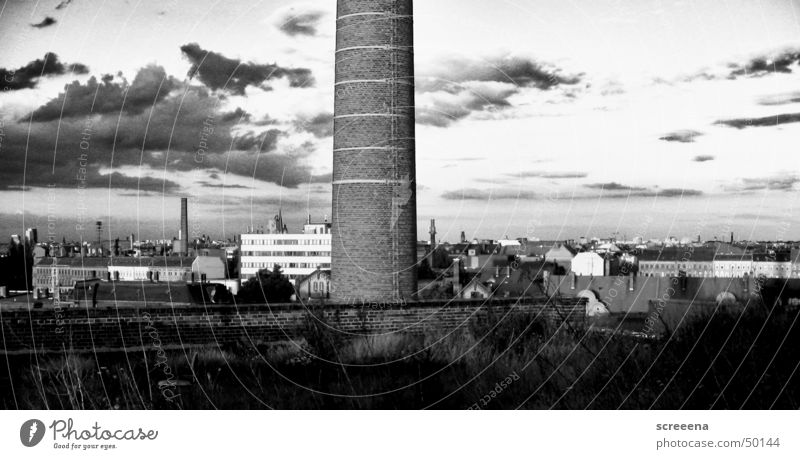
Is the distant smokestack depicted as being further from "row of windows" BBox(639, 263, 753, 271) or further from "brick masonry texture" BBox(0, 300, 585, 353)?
"brick masonry texture" BBox(0, 300, 585, 353)

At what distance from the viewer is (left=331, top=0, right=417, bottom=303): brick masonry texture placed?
20734mm

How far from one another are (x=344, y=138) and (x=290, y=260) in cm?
7039

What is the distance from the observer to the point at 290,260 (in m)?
90.9

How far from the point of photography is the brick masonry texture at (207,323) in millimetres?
15328

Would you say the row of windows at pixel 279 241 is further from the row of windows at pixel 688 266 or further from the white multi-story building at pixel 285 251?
the row of windows at pixel 688 266

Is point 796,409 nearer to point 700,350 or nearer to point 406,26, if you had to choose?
point 700,350

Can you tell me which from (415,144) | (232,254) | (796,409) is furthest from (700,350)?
(232,254)

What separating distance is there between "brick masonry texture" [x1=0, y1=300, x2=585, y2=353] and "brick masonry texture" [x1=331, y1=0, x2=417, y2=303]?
2408mm

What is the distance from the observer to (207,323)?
1656 centimetres

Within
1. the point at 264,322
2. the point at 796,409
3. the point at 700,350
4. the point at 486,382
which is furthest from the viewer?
the point at 264,322

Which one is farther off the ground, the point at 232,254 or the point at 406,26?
the point at 406,26

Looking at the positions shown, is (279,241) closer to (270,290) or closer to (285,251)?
(285,251)
